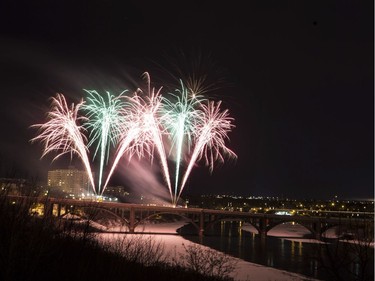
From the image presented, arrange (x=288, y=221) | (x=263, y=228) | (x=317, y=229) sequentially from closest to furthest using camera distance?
(x=317, y=229), (x=263, y=228), (x=288, y=221)

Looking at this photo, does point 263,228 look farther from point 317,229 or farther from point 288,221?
point 317,229

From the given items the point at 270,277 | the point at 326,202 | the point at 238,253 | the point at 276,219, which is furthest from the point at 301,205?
the point at 270,277

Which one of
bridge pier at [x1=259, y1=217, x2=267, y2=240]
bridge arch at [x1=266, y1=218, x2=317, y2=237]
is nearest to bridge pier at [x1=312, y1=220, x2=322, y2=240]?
bridge arch at [x1=266, y1=218, x2=317, y2=237]

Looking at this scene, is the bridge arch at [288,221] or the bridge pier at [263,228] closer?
the bridge arch at [288,221]

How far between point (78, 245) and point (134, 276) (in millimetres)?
1739

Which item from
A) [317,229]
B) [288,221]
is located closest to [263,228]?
[288,221]

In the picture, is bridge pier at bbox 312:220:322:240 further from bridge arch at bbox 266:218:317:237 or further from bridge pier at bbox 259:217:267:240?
bridge pier at bbox 259:217:267:240

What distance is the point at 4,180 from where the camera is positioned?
1101 cm

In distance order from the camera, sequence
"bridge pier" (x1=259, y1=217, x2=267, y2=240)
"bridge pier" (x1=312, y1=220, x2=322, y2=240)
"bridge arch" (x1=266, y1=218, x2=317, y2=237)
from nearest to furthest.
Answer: "bridge pier" (x1=312, y1=220, x2=322, y2=240) < "bridge arch" (x1=266, y1=218, x2=317, y2=237) < "bridge pier" (x1=259, y1=217, x2=267, y2=240)

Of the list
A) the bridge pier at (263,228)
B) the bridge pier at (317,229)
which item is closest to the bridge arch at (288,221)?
the bridge pier at (317,229)

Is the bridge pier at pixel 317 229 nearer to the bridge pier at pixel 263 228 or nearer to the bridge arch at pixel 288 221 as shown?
the bridge arch at pixel 288 221

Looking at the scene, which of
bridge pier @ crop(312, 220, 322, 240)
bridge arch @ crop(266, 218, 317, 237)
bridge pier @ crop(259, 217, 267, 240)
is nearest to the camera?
bridge pier @ crop(312, 220, 322, 240)

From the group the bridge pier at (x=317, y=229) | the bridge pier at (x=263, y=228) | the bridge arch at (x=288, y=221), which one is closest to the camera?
the bridge pier at (x=317, y=229)

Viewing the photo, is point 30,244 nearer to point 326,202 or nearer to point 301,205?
point 301,205
